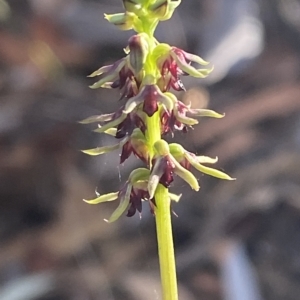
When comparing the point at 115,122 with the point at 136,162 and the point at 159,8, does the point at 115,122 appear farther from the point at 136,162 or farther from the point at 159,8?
the point at 136,162

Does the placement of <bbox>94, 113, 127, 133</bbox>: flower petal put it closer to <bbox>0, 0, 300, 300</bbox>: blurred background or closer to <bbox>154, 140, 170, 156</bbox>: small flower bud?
<bbox>154, 140, 170, 156</bbox>: small flower bud

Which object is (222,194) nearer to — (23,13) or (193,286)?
(193,286)

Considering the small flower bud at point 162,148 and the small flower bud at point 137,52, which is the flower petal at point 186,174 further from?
the small flower bud at point 137,52

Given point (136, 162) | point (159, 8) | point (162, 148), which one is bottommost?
point (162, 148)

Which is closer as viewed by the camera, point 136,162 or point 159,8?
point 159,8

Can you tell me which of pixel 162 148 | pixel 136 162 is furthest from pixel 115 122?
pixel 136 162

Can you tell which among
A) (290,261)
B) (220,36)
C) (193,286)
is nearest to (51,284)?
(193,286)
